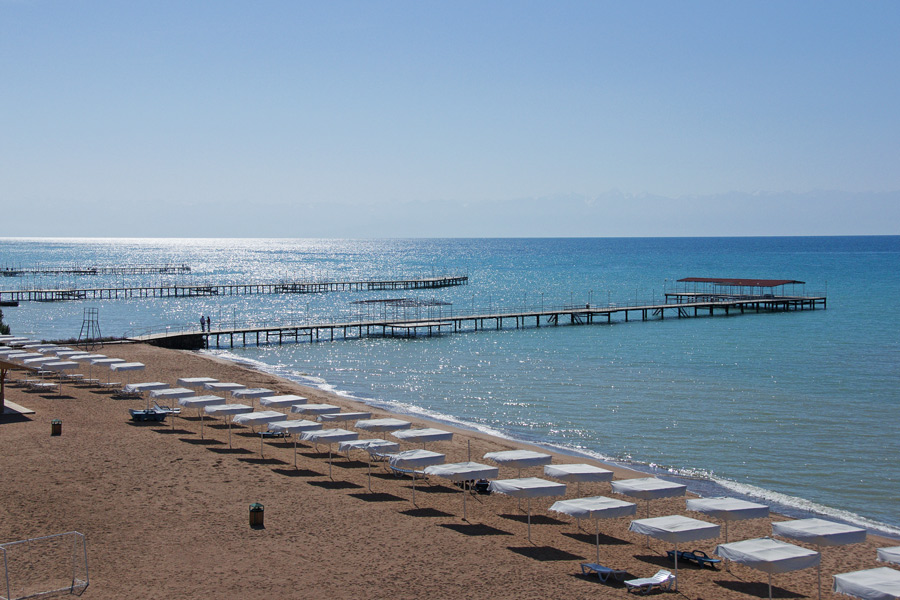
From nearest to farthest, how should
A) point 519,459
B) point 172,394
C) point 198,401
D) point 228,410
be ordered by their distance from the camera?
1. point 519,459
2. point 228,410
3. point 198,401
4. point 172,394

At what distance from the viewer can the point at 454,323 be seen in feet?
250

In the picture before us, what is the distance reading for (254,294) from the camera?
398 feet

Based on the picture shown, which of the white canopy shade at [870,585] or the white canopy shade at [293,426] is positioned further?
the white canopy shade at [293,426]

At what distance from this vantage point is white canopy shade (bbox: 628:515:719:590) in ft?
53.3

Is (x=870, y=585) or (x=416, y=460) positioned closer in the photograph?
(x=870, y=585)

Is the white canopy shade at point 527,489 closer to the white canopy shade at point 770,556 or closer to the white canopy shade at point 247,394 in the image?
the white canopy shade at point 770,556

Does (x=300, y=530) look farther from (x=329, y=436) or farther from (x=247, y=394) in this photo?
(x=247, y=394)

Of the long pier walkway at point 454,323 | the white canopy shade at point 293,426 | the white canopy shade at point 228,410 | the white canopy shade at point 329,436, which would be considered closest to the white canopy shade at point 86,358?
the white canopy shade at point 228,410

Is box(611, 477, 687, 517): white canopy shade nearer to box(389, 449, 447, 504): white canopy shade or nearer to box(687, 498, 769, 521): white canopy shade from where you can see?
box(687, 498, 769, 521): white canopy shade

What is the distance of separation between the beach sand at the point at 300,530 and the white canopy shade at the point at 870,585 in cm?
216

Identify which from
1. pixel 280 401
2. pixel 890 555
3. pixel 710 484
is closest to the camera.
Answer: pixel 890 555

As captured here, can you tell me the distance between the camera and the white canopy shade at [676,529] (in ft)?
53.3

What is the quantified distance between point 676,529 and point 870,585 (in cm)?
356

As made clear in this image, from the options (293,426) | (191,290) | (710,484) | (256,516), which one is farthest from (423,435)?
(191,290)
